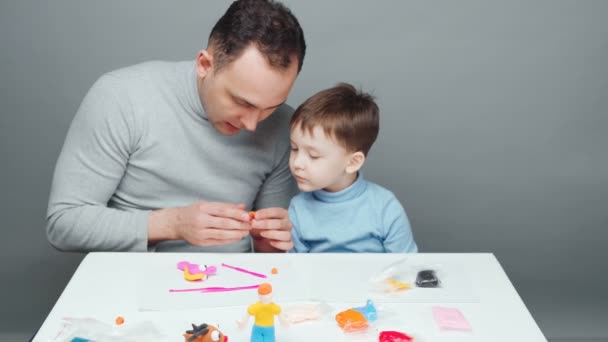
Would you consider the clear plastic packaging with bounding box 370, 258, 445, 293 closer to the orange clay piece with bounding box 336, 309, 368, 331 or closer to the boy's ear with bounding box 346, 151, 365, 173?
the orange clay piece with bounding box 336, 309, 368, 331

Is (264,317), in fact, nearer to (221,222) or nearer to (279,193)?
(221,222)

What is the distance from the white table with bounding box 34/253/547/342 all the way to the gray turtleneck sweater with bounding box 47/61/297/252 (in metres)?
0.22

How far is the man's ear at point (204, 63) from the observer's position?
1833mm

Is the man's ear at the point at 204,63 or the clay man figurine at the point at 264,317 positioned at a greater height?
the man's ear at the point at 204,63

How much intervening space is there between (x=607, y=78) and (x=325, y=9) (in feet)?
3.42

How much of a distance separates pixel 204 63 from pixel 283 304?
71cm

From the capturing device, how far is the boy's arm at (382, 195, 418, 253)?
1.96 metres

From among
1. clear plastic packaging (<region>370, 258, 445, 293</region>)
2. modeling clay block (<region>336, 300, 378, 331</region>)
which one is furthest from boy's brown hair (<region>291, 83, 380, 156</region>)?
modeling clay block (<region>336, 300, 378, 331</region>)

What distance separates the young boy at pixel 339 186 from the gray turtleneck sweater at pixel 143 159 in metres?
0.18

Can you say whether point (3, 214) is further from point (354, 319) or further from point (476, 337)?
point (476, 337)

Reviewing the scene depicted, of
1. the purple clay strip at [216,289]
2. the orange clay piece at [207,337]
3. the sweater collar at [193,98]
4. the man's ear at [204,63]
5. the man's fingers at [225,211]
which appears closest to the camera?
the orange clay piece at [207,337]

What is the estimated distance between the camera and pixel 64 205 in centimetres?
186

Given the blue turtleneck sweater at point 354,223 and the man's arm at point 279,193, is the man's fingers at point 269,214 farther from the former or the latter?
the blue turtleneck sweater at point 354,223

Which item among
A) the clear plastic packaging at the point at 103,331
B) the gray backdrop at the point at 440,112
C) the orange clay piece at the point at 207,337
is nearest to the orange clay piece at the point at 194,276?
the clear plastic packaging at the point at 103,331
